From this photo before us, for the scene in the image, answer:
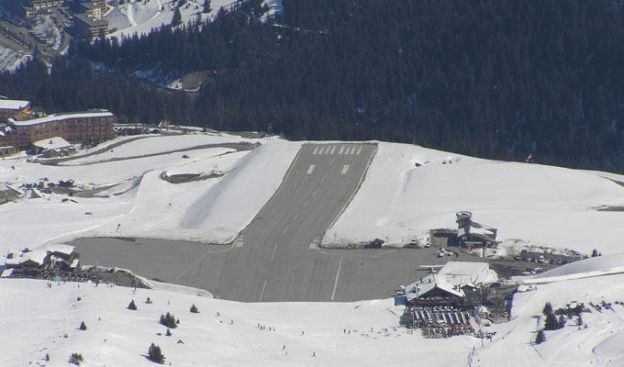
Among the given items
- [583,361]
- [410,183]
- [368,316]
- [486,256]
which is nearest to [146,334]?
[368,316]

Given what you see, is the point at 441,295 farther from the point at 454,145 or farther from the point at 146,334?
the point at 454,145

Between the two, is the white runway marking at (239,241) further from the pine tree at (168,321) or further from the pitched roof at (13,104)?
the pitched roof at (13,104)

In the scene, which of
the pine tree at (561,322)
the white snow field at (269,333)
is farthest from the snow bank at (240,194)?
the pine tree at (561,322)

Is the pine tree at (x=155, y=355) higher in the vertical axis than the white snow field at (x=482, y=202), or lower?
lower

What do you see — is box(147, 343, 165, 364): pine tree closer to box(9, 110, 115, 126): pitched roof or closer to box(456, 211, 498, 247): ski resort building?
box(456, 211, 498, 247): ski resort building

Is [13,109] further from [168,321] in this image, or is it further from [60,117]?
[168,321]

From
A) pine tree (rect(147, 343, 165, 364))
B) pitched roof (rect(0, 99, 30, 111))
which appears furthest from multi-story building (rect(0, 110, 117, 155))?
pine tree (rect(147, 343, 165, 364))
